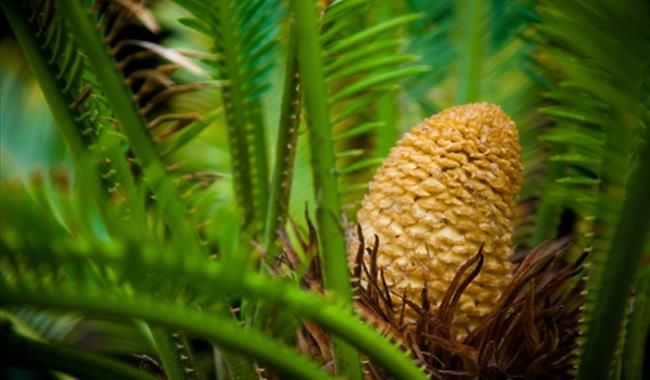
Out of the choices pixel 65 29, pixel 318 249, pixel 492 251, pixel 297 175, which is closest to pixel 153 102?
pixel 65 29

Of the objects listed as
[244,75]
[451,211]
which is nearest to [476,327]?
[451,211]

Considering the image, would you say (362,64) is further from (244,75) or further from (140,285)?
Result: (140,285)

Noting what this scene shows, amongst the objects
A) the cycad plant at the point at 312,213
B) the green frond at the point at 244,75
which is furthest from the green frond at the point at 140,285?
the green frond at the point at 244,75

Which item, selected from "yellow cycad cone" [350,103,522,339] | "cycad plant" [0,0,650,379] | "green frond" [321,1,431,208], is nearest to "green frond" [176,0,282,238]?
"cycad plant" [0,0,650,379]

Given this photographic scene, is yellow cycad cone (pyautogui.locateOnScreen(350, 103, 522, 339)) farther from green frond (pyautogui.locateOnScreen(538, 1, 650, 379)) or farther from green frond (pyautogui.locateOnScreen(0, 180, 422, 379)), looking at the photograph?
green frond (pyautogui.locateOnScreen(0, 180, 422, 379))

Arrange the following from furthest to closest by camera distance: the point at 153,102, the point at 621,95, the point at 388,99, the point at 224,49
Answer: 1. the point at 388,99
2. the point at 224,49
3. the point at 153,102
4. the point at 621,95

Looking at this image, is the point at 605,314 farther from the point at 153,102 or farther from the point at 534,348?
the point at 153,102

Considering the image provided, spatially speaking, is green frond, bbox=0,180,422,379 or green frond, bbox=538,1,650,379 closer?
green frond, bbox=0,180,422,379
